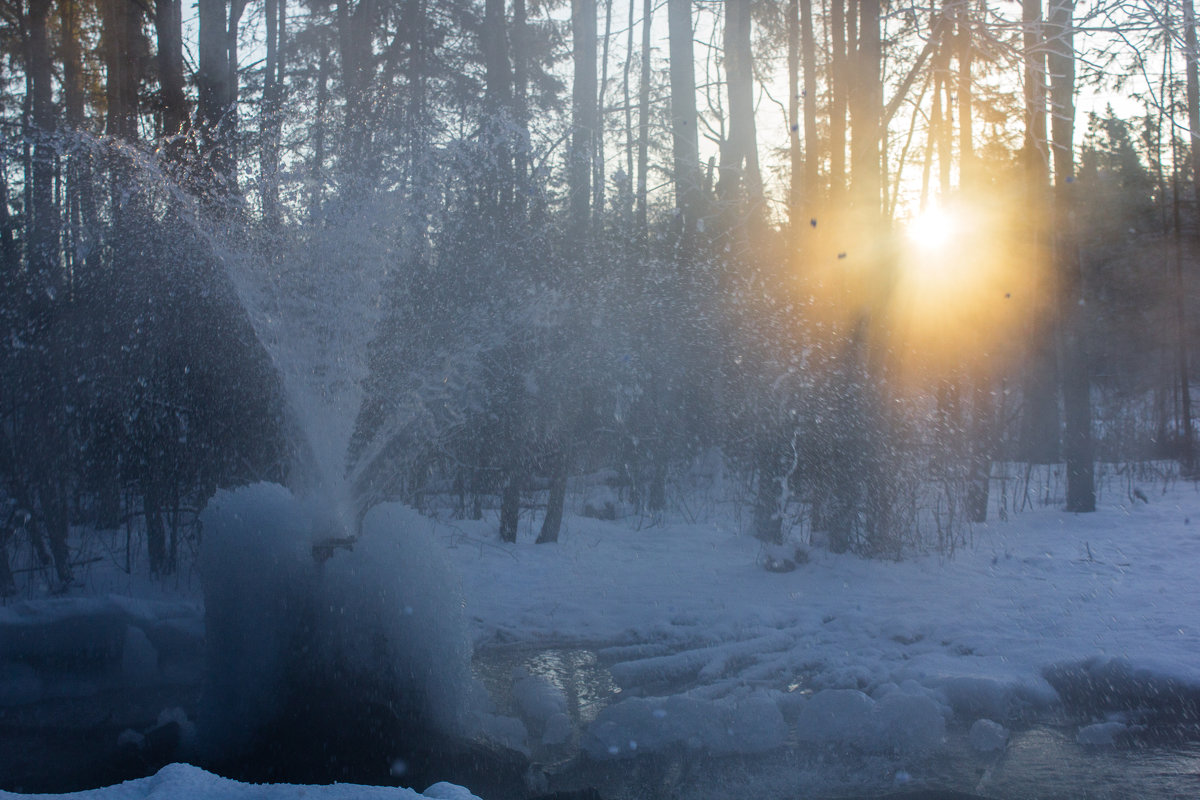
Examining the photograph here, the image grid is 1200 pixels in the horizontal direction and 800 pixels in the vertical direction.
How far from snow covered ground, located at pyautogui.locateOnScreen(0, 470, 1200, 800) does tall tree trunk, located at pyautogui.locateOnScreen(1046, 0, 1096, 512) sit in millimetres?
1186

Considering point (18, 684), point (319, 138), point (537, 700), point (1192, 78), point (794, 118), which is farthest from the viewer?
point (794, 118)

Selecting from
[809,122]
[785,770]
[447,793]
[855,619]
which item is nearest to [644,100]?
[809,122]

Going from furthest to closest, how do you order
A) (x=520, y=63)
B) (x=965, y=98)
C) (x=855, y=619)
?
(x=520, y=63), (x=965, y=98), (x=855, y=619)

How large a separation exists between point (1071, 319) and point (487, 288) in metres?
7.20

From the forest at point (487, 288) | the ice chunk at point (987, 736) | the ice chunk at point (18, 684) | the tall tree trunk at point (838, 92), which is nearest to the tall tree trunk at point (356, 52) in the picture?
the forest at point (487, 288)

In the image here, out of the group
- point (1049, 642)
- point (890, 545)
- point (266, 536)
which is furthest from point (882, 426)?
point (266, 536)

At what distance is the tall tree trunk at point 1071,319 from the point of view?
10.5 m

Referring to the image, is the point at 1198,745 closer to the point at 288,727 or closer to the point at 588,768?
the point at 588,768

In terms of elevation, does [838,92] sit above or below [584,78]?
below

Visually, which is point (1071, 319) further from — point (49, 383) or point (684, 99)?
point (49, 383)

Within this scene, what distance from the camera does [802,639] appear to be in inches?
229

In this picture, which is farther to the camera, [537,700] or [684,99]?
[684,99]

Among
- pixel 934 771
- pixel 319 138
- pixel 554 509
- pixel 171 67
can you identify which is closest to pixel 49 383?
pixel 171 67

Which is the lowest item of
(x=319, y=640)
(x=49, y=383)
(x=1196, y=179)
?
(x=319, y=640)
